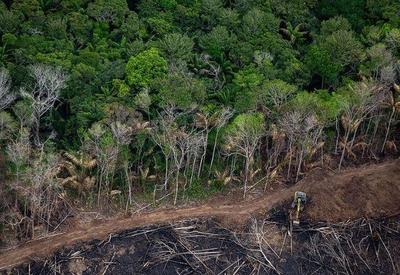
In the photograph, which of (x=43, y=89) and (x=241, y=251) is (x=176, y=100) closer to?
(x=43, y=89)

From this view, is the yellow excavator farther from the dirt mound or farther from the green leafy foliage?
the green leafy foliage

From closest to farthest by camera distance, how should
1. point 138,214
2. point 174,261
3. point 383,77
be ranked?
point 174,261 < point 138,214 < point 383,77

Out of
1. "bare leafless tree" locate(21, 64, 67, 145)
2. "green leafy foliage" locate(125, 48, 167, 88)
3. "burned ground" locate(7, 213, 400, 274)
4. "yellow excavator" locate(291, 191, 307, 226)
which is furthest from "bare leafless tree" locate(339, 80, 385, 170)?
"bare leafless tree" locate(21, 64, 67, 145)

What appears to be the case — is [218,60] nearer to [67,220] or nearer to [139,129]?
[139,129]

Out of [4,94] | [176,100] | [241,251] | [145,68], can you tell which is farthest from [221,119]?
[4,94]

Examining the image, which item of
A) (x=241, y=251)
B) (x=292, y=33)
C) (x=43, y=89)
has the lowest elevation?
(x=241, y=251)

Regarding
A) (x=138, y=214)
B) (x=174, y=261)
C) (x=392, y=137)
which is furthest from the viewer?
(x=392, y=137)

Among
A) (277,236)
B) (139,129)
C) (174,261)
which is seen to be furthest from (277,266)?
(139,129)

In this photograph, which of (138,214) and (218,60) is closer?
(138,214)
